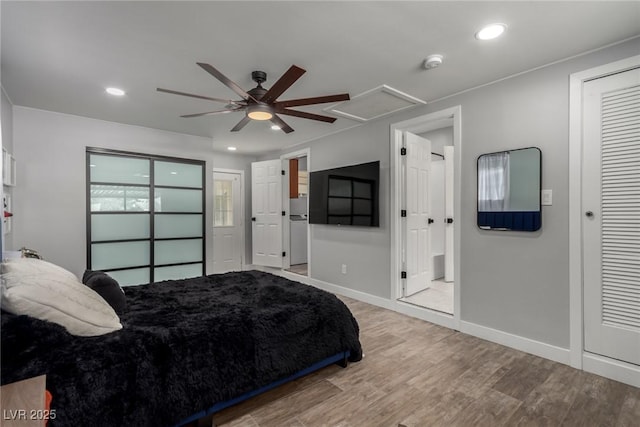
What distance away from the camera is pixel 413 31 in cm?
205

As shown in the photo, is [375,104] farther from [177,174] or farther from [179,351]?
[177,174]

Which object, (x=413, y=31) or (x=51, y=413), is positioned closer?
(x=51, y=413)

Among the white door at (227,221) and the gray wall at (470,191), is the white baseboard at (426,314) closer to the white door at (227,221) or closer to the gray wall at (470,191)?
the gray wall at (470,191)

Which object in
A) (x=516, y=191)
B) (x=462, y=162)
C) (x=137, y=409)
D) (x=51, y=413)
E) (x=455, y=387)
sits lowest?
(x=455, y=387)

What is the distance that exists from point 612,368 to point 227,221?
5801mm

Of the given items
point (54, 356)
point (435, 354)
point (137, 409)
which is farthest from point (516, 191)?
point (54, 356)

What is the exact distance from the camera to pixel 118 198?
13.5 ft

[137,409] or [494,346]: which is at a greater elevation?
[137,409]

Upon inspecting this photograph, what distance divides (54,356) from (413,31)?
2766 millimetres

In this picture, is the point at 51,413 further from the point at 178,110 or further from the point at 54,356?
the point at 178,110

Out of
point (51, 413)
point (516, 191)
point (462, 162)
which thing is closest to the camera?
point (51, 413)

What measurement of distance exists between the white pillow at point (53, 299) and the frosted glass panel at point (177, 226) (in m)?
2.81

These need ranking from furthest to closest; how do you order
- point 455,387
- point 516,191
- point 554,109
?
point 516,191
point 554,109
point 455,387

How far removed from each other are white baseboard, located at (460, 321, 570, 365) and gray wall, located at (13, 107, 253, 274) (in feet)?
15.3
